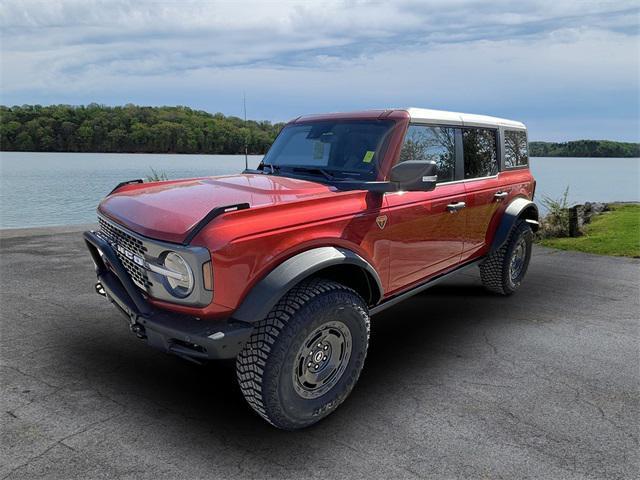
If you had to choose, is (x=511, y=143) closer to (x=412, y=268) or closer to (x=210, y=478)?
(x=412, y=268)

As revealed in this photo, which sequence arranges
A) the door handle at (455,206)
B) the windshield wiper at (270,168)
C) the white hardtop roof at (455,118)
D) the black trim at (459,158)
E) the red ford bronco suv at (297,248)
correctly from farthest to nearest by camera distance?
1. the black trim at (459,158)
2. the windshield wiper at (270,168)
3. the door handle at (455,206)
4. the white hardtop roof at (455,118)
5. the red ford bronco suv at (297,248)

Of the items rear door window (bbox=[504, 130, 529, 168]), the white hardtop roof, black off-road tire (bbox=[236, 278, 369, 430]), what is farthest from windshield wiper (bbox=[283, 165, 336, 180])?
rear door window (bbox=[504, 130, 529, 168])

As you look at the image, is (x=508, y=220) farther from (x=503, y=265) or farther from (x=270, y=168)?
(x=270, y=168)

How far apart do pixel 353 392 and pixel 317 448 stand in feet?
2.31

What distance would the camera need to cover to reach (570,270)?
283 inches

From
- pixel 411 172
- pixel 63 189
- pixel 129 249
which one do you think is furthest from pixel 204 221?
pixel 63 189

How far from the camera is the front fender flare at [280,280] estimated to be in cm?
255

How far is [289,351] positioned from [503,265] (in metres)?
3.65

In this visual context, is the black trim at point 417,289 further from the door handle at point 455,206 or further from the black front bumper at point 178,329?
the black front bumper at point 178,329

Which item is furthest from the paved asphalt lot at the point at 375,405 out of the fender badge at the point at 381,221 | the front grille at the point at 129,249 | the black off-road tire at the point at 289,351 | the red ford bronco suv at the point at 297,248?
the fender badge at the point at 381,221

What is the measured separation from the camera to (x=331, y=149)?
3.98 meters

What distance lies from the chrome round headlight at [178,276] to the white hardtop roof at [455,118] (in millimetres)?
2333

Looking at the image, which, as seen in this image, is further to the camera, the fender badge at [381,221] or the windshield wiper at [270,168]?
the windshield wiper at [270,168]

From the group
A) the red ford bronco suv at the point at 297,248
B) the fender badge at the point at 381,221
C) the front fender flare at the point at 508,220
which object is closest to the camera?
the red ford bronco suv at the point at 297,248
